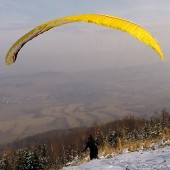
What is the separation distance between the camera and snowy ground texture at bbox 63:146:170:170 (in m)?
9.53

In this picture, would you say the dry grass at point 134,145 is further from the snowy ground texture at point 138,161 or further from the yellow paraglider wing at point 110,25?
the yellow paraglider wing at point 110,25

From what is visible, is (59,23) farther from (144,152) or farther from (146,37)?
(144,152)

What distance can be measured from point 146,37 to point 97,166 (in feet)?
27.6

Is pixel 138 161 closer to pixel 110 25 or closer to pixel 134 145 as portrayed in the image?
pixel 134 145

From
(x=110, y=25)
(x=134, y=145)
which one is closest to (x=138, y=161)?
(x=134, y=145)

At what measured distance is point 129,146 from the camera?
1309cm

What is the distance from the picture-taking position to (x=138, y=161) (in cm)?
1040

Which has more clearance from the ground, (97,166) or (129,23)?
(129,23)

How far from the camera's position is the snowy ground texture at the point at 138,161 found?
953cm

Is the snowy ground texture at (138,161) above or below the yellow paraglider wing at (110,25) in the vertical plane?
below

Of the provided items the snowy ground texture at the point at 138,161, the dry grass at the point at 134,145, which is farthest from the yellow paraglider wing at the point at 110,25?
the dry grass at the point at 134,145

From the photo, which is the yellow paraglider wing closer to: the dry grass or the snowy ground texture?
the snowy ground texture

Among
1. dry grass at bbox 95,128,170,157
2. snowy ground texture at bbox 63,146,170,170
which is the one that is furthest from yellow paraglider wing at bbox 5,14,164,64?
dry grass at bbox 95,128,170,157

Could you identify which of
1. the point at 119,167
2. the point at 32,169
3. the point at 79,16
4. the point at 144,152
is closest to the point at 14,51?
the point at 79,16
